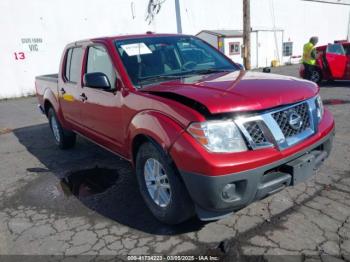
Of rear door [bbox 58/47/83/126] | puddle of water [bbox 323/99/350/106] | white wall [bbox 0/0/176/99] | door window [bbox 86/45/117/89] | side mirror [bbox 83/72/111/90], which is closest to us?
side mirror [bbox 83/72/111/90]

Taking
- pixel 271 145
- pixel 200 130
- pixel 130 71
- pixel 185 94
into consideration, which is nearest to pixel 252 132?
pixel 271 145

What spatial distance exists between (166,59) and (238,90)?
1365 mm

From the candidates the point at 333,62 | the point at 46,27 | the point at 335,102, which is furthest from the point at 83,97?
the point at 46,27

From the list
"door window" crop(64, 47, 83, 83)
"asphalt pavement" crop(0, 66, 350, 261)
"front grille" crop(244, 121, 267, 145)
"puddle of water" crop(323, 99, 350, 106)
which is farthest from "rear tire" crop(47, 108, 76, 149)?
"puddle of water" crop(323, 99, 350, 106)

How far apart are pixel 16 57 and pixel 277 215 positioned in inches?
581

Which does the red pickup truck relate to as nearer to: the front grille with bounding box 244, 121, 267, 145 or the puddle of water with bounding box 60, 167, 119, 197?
the front grille with bounding box 244, 121, 267, 145

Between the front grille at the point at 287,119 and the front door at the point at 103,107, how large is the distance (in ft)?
5.53


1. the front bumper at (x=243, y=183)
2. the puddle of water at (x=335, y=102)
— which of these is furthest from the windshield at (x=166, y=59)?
the puddle of water at (x=335, y=102)

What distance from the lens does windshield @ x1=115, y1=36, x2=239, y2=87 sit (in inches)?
146

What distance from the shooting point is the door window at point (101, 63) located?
384 centimetres

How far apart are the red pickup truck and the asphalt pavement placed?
32 centimetres

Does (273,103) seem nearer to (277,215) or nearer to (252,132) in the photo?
(252,132)

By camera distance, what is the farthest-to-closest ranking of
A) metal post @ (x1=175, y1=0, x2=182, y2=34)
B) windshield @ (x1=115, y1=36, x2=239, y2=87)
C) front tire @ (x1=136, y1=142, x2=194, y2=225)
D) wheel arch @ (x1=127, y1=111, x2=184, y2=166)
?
metal post @ (x1=175, y1=0, x2=182, y2=34) → windshield @ (x1=115, y1=36, x2=239, y2=87) → front tire @ (x1=136, y1=142, x2=194, y2=225) → wheel arch @ (x1=127, y1=111, x2=184, y2=166)

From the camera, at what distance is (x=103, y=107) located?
4031mm
